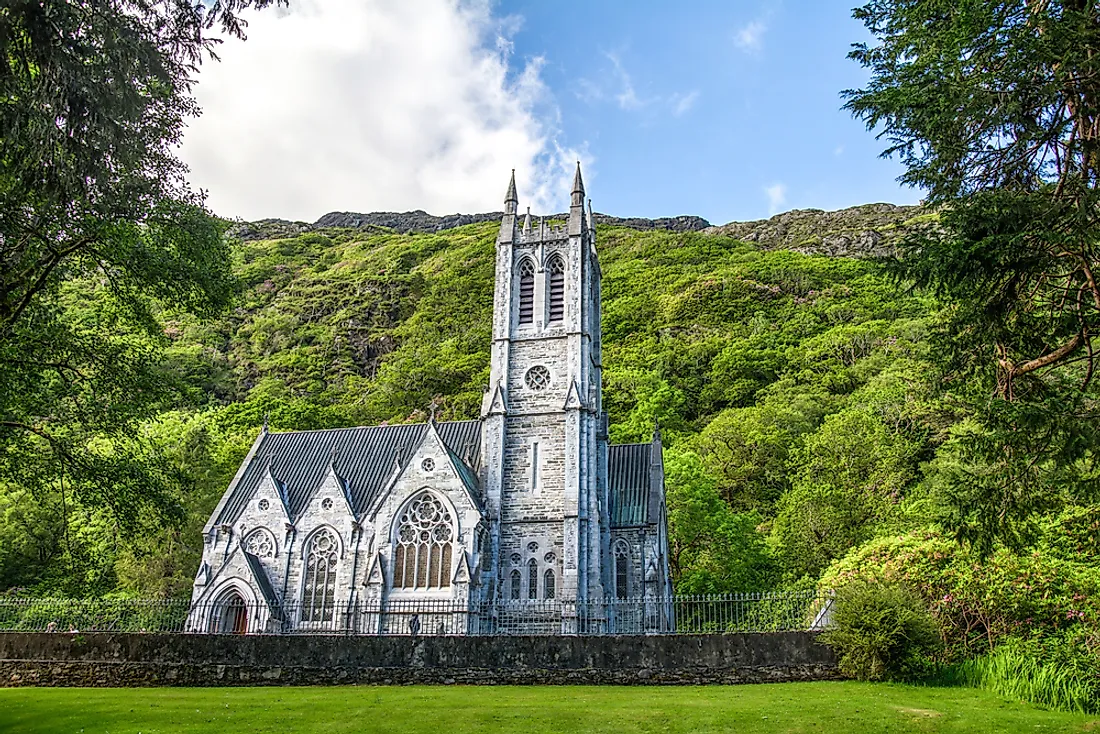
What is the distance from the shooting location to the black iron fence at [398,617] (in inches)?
1013

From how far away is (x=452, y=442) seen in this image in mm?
36062

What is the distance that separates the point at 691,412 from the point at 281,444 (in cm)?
3467

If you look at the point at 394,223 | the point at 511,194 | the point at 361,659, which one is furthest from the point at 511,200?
the point at 394,223

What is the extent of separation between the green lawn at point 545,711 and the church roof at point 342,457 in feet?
61.4

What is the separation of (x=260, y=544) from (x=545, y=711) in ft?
81.6

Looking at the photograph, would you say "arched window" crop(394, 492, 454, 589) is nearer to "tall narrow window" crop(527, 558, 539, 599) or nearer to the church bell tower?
the church bell tower

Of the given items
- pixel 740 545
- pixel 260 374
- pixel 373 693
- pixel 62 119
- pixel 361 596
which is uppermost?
pixel 260 374

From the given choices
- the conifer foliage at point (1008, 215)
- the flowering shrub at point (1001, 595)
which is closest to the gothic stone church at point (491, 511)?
the flowering shrub at point (1001, 595)

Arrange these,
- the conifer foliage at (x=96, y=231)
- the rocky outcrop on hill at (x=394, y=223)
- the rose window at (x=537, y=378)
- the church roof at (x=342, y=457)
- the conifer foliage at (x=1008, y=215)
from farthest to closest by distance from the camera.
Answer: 1. the rocky outcrop on hill at (x=394, y=223)
2. the church roof at (x=342, y=457)
3. the rose window at (x=537, y=378)
4. the conifer foliage at (x=1008, y=215)
5. the conifer foliage at (x=96, y=231)

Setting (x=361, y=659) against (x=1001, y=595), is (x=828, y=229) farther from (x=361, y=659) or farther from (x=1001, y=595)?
(x=361, y=659)

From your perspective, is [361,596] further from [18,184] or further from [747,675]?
[18,184]

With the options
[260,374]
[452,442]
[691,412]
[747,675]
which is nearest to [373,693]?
[747,675]

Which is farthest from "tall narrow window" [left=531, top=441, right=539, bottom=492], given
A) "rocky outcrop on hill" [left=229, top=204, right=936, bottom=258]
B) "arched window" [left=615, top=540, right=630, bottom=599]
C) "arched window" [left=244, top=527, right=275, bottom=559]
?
"rocky outcrop on hill" [left=229, top=204, right=936, bottom=258]

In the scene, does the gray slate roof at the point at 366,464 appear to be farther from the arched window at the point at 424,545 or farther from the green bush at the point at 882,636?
the green bush at the point at 882,636
